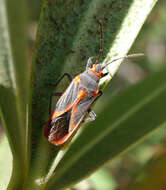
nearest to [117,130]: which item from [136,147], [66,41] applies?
[66,41]

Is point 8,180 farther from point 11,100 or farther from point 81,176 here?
point 81,176

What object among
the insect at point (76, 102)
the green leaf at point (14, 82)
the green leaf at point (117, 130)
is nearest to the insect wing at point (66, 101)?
the insect at point (76, 102)

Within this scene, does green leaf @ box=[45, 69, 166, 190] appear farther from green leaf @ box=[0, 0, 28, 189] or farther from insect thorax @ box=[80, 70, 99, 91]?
insect thorax @ box=[80, 70, 99, 91]

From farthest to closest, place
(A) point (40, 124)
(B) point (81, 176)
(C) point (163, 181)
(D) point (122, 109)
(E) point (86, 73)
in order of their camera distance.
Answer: (E) point (86, 73), (C) point (163, 181), (D) point (122, 109), (B) point (81, 176), (A) point (40, 124)

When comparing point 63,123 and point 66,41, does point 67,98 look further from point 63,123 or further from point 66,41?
point 66,41

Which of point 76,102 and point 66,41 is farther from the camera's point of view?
point 76,102

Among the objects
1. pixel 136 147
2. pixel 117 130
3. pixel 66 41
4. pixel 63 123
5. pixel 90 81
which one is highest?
pixel 66 41

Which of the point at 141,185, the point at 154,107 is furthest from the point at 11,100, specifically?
the point at 141,185
